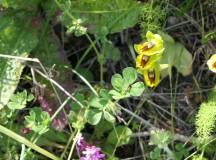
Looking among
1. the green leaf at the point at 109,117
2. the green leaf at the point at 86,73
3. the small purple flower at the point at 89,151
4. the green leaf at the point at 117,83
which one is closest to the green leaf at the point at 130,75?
the green leaf at the point at 117,83

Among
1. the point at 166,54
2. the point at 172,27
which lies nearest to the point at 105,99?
the point at 166,54

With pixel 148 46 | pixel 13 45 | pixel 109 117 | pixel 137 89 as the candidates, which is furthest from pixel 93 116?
pixel 13 45

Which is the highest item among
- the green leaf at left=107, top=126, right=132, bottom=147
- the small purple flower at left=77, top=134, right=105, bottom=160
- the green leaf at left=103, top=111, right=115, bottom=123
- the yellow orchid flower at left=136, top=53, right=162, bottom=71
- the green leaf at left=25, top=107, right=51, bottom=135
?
the yellow orchid flower at left=136, top=53, right=162, bottom=71

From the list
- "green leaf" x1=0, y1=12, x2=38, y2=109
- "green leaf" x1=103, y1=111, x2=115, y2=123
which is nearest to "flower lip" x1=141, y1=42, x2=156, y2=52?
"green leaf" x1=103, y1=111, x2=115, y2=123

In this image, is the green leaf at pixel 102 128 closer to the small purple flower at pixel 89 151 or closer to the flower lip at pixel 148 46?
the small purple flower at pixel 89 151

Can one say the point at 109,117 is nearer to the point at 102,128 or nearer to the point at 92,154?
the point at 92,154

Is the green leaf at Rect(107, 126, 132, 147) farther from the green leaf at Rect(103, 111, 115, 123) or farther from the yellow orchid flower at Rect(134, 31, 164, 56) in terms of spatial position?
the yellow orchid flower at Rect(134, 31, 164, 56)
